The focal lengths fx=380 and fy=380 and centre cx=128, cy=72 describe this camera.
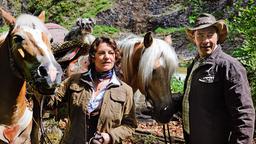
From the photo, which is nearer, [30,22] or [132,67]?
[30,22]

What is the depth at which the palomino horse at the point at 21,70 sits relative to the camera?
7.74ft

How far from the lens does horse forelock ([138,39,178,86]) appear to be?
331 centimetres

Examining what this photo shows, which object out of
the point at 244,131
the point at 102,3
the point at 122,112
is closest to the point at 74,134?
the point at 122,112

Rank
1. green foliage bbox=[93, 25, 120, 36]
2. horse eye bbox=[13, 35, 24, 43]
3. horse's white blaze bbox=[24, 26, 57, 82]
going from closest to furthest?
horse's white blaze bbox=[24, 26, 57, 82], horse eye bbox=[13, 35, 24, 43], green foliage bbox=[93, 25, 120, 36]

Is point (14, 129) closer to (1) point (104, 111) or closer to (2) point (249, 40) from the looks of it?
(1) point (104, 111)

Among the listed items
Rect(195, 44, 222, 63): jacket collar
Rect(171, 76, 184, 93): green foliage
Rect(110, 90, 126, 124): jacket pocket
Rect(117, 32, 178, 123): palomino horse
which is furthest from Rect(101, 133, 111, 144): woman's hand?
Rect(171, 76, 184, 93): green foliage

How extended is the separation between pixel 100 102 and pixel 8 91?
2.30ft

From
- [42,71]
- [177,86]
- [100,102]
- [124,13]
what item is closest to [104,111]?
[100,102]

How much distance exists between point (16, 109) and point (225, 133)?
153 centimetres

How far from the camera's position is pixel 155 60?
335 cm

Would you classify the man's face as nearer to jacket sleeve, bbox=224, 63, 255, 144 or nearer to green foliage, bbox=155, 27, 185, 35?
jacket sleeve, bbox=224, 63, 255, 144

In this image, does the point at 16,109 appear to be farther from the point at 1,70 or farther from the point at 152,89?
the point at 152,89

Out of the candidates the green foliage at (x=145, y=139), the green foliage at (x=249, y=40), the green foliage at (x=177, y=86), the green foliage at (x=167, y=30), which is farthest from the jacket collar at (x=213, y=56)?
the green foliage at (x=167, y=30)

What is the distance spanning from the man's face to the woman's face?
0.64 meters
